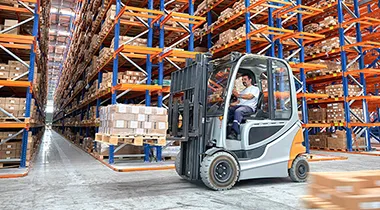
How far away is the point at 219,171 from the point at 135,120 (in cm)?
177

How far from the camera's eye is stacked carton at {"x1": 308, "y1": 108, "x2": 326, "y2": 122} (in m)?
12.0

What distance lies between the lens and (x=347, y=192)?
5.43 ft

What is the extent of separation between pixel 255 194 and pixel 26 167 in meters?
5.52

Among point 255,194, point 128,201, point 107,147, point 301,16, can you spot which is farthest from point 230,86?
point 301,16

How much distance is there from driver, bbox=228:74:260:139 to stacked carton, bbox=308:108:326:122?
836 centimetres

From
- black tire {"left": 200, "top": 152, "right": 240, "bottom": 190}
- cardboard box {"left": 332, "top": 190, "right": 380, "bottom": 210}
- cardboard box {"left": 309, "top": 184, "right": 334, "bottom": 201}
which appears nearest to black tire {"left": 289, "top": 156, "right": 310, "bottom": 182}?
black tire {"left": 200, "top": 152, "right": 240, "bottom": 190}

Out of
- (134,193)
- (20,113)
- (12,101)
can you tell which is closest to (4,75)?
(12,101)

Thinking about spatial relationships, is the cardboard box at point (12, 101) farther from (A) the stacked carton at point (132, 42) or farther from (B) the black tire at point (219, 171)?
(B) the black tire at point (219, 171)

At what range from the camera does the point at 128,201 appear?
3.87 meters

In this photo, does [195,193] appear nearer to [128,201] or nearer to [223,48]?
[128,201]

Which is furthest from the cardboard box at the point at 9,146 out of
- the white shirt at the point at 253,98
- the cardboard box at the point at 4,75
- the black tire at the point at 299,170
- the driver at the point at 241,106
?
the black tire at the point at 299,170

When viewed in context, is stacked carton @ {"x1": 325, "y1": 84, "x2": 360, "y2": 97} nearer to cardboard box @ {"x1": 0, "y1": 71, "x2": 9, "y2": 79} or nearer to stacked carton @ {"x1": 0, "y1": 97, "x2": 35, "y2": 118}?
stacked carton @ {"x1": 0, "y1": 97, "x2": 35, "y2": 118}

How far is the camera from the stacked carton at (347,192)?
1.60 metres

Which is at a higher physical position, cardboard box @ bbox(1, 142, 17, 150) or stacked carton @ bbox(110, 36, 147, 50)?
stacked carton @ bbox(110, 36, 147, 50)
